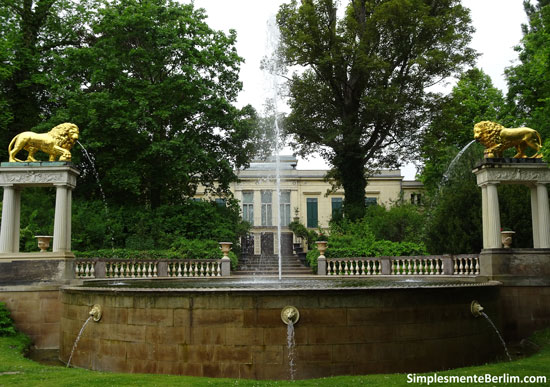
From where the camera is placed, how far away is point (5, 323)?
1423 centimetres

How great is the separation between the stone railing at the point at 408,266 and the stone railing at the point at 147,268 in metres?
4.84

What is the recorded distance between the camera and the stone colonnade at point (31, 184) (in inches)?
627

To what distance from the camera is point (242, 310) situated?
9.27m

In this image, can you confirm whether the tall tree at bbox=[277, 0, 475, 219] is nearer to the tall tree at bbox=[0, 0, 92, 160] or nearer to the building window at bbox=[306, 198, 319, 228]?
the tall tree at bbox=[0, 0, 92, 160]

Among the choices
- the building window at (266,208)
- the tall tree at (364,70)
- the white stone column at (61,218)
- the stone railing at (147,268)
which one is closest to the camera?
the white stone column at (61,218)

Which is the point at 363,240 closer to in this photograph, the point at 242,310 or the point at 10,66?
the point at 242,310

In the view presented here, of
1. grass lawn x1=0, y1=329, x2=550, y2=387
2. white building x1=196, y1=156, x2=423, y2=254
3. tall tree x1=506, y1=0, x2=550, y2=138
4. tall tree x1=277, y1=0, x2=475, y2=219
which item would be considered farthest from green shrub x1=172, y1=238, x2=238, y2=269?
white building x1=196, y1=156, x2=423, y2=254

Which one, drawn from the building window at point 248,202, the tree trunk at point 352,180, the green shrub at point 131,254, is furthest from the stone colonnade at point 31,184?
the building window at point 248,202

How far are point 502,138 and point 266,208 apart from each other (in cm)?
3602

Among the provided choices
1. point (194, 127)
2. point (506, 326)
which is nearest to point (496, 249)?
point (506, 326)

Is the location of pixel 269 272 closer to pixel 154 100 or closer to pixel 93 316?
pixel 154 100

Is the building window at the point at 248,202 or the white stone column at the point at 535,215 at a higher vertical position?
the building window at the point at 248,202

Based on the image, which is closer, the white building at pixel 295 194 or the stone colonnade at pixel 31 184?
the stone colonnade at pixel 31 184

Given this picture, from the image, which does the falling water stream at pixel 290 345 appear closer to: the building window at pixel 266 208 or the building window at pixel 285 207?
the building window at pixel 266 208
